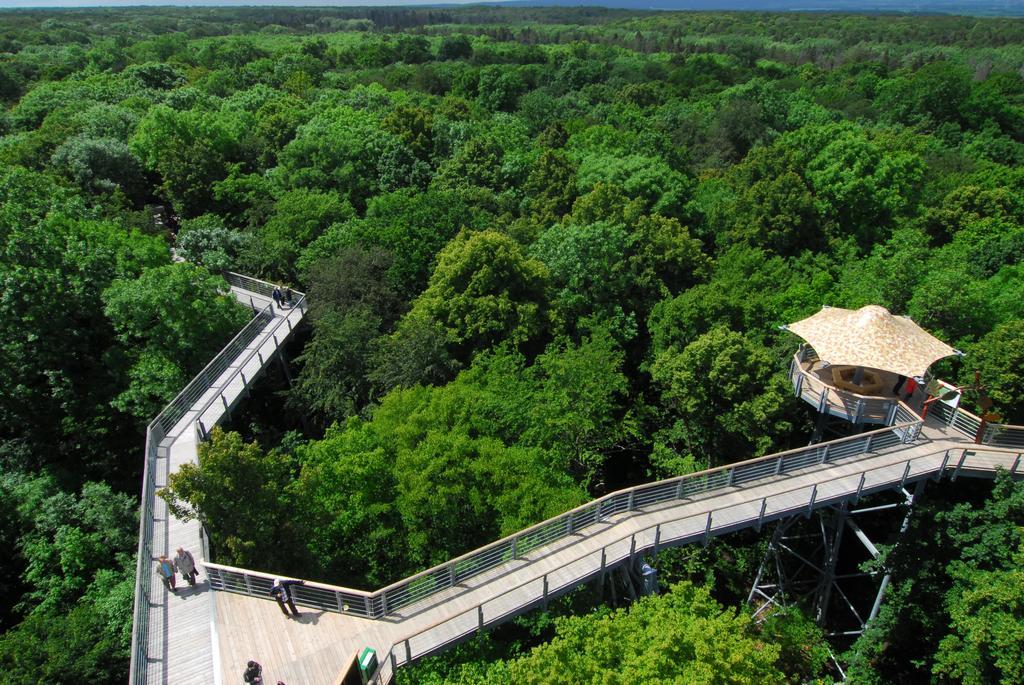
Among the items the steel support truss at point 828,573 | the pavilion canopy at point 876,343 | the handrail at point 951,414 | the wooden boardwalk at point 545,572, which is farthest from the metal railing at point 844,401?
the steel support truss at point 828,573

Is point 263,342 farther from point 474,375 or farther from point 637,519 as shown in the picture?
point 637,519

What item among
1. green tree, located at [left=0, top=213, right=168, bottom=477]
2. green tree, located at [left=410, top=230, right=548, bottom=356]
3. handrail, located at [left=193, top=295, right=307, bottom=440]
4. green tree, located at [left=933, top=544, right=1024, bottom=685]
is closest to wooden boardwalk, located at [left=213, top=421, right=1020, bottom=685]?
green tree, located at [left=933, top=544, right=1024, bottom=685]

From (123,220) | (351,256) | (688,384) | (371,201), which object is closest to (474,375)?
(688,384)

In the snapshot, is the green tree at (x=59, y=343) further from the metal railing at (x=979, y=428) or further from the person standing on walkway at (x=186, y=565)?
the metal railing at (x=979, y=428)

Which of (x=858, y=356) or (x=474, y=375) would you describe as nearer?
(x=858, y=356)

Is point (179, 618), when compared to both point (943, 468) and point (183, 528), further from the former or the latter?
point (943, 468)

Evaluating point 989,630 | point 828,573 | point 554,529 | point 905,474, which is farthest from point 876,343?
point 554,529

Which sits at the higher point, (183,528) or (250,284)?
(250,284)
